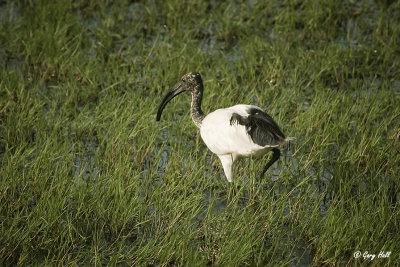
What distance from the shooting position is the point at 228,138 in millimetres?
4340

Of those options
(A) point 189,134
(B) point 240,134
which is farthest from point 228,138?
(A) point 189,134

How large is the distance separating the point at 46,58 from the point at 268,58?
2556mm

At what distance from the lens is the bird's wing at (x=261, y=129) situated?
412 cm

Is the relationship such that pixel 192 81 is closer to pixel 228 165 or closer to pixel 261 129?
pixel 228 165

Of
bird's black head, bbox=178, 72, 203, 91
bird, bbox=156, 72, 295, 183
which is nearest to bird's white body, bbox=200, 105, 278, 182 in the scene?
bird, bbox=156, 72, 295, 183

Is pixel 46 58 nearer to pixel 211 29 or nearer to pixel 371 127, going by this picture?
pixel 211 29

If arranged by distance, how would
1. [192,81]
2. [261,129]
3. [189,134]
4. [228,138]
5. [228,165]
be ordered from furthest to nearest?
[189,134] → [192,81] → [228,165] → [228,138] → [261,129]

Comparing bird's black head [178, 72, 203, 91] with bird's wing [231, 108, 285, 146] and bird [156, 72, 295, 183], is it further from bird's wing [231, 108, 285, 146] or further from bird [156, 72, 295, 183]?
bird's wing [231, 108, 285, 146]

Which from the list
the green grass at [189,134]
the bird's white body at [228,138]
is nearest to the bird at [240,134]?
the bird's white body at [228,138]

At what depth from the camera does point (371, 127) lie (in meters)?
5.46

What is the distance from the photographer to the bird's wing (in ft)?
13.5

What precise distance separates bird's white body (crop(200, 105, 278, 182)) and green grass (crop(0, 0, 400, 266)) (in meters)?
0.23

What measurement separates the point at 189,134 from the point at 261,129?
1383 millimetres

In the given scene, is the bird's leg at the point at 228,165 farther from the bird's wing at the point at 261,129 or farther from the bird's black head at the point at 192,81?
the bird's black head at the point at 192,81
